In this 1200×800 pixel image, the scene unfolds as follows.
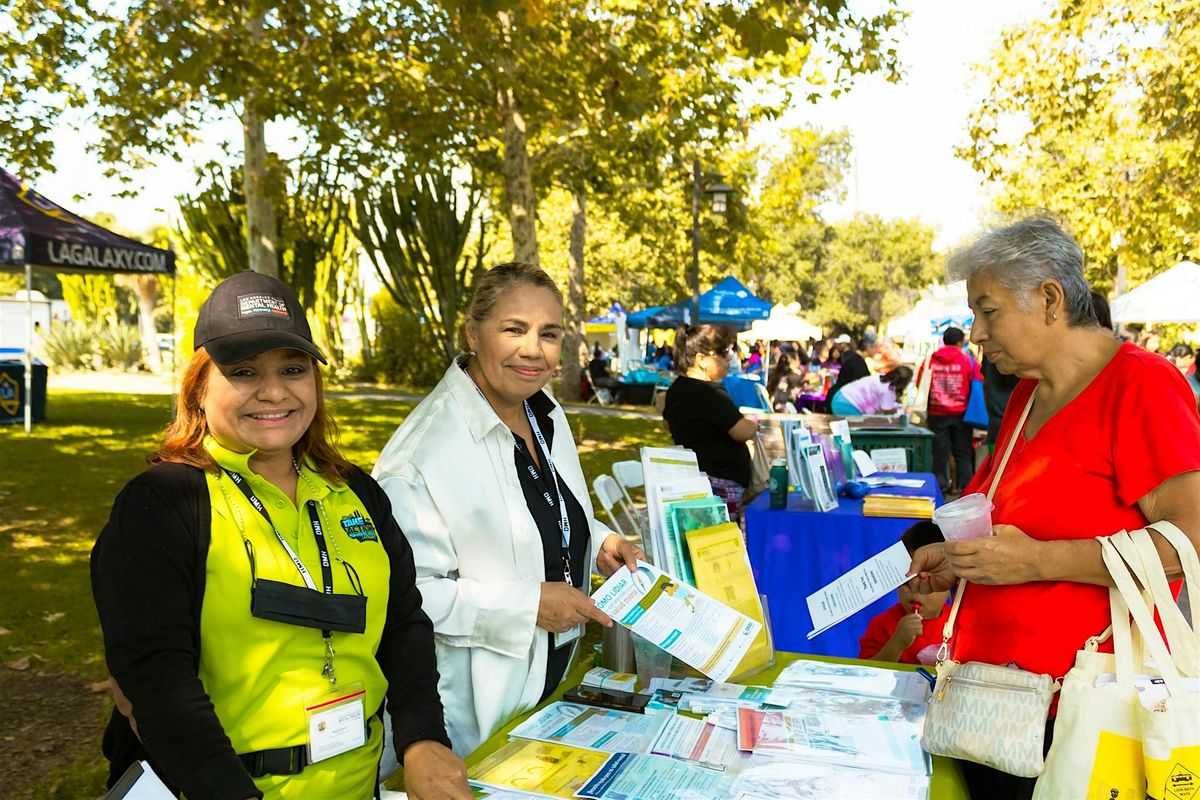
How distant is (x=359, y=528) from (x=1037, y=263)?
5.20 ft

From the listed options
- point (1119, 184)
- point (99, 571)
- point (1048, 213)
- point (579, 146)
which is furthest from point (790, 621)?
point (579, 146)

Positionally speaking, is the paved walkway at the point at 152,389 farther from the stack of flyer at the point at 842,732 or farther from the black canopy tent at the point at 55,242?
the stack of flyer at the point at 842,732

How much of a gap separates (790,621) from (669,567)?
9.57ft

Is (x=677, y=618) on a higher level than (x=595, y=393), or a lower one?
higher

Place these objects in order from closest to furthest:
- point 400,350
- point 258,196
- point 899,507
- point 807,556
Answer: point 899,507, point 807,556, point 258,196, point 400,350

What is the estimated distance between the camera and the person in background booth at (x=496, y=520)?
2.12 m

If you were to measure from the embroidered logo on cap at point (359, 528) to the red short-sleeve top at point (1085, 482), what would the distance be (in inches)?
53.4

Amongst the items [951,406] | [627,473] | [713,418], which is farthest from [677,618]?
[951,406]

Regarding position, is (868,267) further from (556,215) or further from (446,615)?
(446,615)

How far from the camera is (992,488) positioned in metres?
2.18

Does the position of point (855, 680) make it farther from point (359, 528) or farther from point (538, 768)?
point (359, 528)

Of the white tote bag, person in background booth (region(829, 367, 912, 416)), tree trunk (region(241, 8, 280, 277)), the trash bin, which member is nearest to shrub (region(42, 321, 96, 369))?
the trash bin

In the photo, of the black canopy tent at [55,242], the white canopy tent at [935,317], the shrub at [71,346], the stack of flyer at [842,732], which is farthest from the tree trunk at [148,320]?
the stack of flyer at [842,732]

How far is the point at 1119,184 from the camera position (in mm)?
11961
